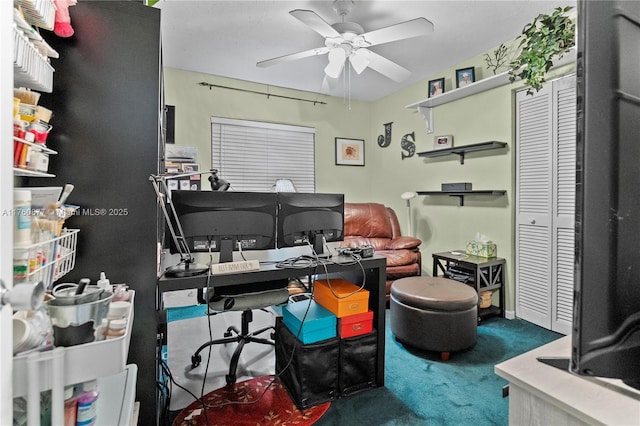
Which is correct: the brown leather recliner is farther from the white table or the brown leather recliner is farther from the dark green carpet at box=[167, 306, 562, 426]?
the white table

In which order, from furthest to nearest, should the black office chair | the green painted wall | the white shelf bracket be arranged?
1. the white shelf bracket
2. the green painted wall
3. the black office chair

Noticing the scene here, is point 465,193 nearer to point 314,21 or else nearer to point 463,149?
point 463,149

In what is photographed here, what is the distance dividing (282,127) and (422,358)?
331cm

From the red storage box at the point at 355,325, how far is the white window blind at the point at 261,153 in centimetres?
272

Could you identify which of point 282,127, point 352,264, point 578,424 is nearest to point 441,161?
point 282,127

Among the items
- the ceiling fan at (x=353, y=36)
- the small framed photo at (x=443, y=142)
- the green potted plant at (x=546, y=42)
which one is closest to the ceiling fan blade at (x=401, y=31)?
the ceiling fan at (x=353, y=36)

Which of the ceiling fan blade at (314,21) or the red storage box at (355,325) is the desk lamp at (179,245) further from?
the ceiling fan blade at (314,21)

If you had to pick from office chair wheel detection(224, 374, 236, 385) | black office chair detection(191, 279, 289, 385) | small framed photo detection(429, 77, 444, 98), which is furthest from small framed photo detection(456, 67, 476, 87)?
office chair wheel detection(224, 374, 236, 385)

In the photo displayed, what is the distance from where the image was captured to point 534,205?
2941 millimetres

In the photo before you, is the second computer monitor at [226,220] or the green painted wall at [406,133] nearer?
the second computer monitor at [226,220]

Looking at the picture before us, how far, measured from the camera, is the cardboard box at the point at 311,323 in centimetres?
177

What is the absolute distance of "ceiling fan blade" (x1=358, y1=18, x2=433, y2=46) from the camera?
2.10 m

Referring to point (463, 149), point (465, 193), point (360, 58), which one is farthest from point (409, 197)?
point (360, 58)

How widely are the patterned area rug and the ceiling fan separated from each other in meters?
2.36
